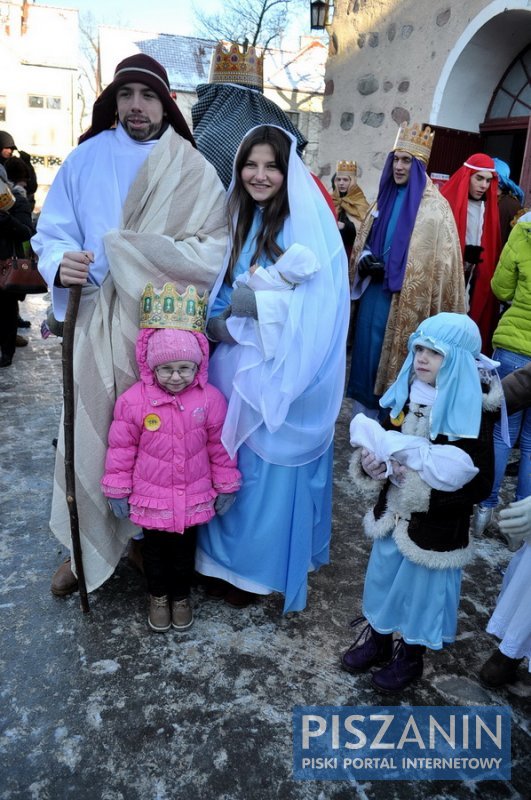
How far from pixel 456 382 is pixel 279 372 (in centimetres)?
67

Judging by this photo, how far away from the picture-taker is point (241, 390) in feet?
7.33

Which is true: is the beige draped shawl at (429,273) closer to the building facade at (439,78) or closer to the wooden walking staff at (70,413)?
the building facade at (439,78)

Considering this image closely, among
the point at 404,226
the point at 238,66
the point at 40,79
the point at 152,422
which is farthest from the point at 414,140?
the point at 40,79

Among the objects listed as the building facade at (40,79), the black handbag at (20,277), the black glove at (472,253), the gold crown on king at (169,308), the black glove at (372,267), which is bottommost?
the black handbag at (20,277)

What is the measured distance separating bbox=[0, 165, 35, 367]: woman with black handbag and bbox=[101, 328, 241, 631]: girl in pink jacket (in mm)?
3171

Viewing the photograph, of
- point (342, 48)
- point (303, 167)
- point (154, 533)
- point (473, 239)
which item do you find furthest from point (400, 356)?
point (342, 48)

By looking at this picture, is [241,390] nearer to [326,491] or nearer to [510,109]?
[326,491]

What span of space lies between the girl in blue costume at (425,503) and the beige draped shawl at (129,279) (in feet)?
3.07

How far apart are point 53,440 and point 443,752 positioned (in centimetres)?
290

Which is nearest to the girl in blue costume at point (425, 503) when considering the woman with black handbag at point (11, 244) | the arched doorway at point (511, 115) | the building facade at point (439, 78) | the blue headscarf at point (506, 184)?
the blue headscarf at point (506, 184)

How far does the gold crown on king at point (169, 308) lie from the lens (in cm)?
213

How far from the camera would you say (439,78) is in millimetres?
5742

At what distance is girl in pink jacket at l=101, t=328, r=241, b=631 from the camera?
6.96 ft

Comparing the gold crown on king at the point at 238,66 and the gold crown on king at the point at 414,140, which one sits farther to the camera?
the gold crown on king at the point at 414,140
